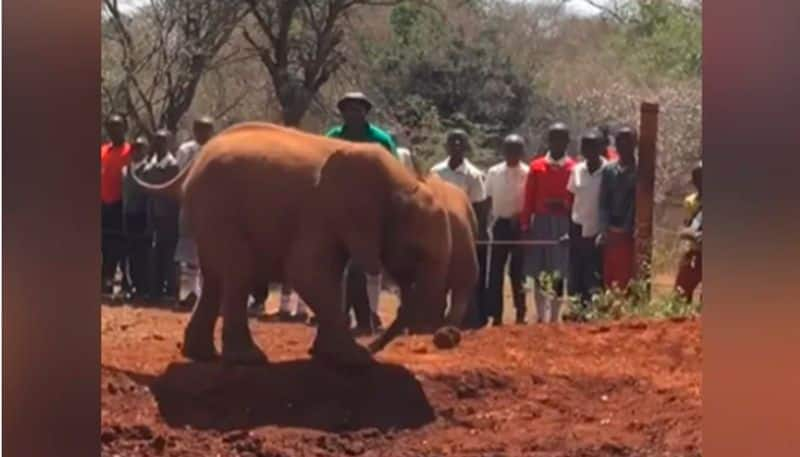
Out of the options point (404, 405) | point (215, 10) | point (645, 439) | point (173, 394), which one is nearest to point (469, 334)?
point (404, 405)

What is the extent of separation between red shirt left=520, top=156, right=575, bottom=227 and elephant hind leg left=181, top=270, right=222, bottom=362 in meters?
0.89

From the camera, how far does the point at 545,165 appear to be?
14.7 feet

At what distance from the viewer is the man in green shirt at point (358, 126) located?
4461 millimetres

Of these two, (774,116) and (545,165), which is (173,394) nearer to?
(545,165)

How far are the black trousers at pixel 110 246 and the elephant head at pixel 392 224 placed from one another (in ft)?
1.88

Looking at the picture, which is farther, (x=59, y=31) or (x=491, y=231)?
(x=491, y=231)

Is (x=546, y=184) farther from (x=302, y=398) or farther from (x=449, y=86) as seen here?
(x=302, y=398)

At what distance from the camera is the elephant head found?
15.0 feet

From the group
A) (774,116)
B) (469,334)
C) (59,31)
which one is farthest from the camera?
(469,334)

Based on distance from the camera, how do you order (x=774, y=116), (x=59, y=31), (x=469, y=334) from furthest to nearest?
(x=469, y=334), (x=59, y=31), (x=774, y=116)

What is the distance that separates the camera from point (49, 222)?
168 inches

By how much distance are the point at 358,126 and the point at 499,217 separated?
0.47m

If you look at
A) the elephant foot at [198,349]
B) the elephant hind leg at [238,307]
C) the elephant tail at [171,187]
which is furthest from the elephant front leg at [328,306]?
the elephant tail at [171,187]

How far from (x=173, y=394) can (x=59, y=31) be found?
1.07m
